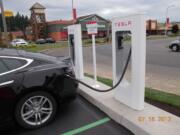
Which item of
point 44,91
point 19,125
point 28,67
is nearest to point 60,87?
point 44,91

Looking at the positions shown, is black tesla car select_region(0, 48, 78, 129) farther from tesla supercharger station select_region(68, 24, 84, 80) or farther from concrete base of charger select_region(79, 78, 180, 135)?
tesla supercharger station select_region(68, 24, 84, 80)

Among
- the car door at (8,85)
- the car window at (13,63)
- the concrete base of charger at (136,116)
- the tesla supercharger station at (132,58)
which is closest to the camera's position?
the concrete base of charger at (136,116)

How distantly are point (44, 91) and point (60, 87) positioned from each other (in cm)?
32

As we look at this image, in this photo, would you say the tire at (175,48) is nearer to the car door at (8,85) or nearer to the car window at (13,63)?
the car window at (13,63)

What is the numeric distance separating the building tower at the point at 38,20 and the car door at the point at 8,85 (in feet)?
191

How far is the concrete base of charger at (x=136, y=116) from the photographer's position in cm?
329

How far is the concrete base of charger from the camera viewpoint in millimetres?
3285

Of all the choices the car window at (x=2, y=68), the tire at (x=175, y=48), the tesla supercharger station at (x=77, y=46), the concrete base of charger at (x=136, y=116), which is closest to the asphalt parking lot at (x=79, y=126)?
the concrete base of charger at (x=136, y=116)

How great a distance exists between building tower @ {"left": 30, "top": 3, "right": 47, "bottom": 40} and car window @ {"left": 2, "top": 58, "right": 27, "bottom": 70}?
2290 inches

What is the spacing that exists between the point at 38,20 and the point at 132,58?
199 feet

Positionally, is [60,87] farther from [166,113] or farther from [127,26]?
[166,113]

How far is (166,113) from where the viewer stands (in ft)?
12.6

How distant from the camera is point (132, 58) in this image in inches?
151

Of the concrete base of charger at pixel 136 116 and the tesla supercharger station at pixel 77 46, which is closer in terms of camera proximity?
the concrete base of charger at pixel 136 116
